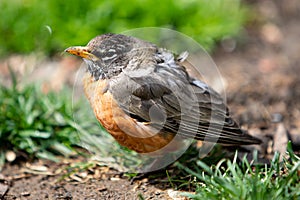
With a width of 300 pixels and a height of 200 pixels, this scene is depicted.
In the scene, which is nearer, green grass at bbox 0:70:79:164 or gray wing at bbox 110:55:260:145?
gray wing at bbox 110:55:260:145

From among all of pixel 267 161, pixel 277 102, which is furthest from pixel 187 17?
pixel 267 161

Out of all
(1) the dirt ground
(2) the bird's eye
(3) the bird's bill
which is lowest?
(1) the dirt ground

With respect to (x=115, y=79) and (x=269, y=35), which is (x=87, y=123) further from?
(x=269, y=35)

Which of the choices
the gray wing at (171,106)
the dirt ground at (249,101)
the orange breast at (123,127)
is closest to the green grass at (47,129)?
the dirt ground at (249,101)

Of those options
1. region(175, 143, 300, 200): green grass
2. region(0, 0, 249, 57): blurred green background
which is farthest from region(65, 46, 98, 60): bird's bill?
region(0, 0, 249, 57): blurred green background

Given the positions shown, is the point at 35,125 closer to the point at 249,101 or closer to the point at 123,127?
the point at 123,127

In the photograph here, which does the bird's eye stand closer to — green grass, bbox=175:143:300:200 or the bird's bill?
the bird's bill

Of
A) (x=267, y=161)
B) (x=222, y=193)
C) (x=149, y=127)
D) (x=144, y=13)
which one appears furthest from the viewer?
(x=144, y=13)
